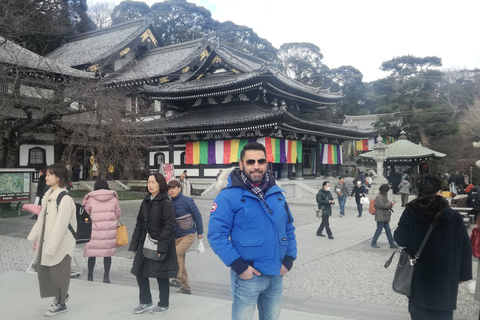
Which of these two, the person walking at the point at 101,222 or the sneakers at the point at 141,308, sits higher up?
the person walking at the point at 101,222

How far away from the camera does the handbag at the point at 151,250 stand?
14.7 ft

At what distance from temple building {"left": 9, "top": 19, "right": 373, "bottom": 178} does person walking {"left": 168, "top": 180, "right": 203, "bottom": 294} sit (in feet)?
57.2

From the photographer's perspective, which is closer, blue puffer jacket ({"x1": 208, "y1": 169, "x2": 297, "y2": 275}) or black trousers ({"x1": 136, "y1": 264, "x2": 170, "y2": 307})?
blue puffer jacket ({"x1": 208, "y1": 169, "x2": 297, "y2": 275})

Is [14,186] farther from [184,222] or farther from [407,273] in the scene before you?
[407,273]

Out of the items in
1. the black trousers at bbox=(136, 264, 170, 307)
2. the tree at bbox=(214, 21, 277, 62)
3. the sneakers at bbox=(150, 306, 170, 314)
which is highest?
the tree at bbox=(214, 21, 277, 62)

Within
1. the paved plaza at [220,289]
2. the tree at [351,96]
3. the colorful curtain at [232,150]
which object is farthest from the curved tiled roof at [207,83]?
the tree at [351,96]

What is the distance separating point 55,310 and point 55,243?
837 millimetres

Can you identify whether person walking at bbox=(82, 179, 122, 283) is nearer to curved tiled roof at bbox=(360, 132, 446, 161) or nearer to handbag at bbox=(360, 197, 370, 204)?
handbag at bbox=(360, 197, 370, 204)

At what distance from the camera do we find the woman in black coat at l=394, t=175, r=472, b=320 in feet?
10.7

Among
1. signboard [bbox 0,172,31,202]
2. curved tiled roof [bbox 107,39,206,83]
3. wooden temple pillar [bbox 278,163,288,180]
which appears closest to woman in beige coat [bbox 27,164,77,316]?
signboard [bbox 0,172,31,202]

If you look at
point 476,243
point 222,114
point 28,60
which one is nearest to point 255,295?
point 476,243

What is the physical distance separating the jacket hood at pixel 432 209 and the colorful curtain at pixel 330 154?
2668 centimetres

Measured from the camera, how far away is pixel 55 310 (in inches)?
181

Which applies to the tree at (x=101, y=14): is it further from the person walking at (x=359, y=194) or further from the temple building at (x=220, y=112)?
the person walking at (x=359, y=194)
